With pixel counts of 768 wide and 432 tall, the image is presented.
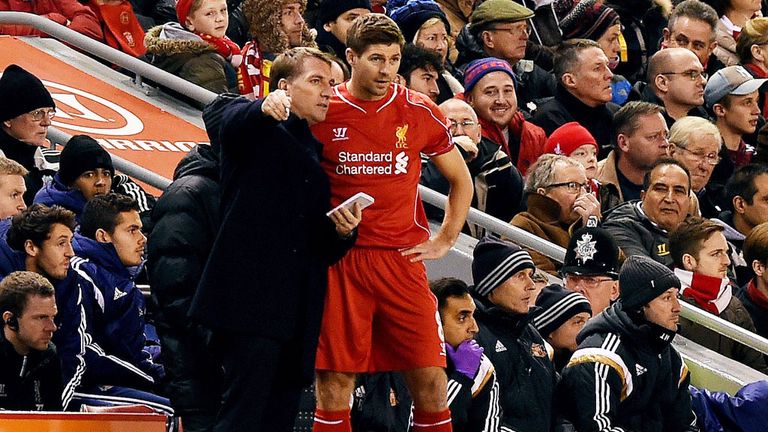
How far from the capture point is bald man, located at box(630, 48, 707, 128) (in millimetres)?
14023

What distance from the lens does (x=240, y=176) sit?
7.39m

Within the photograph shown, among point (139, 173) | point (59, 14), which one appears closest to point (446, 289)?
point (139, 173)

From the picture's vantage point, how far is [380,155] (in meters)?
7.75

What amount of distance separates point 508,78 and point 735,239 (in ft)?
6.05

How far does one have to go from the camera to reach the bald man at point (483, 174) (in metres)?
11.4

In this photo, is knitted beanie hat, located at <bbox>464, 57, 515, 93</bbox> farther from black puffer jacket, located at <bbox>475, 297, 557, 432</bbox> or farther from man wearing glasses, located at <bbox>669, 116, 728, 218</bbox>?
black puffer jacket, located at <bbox>475, 297, 557, 432</bbox>

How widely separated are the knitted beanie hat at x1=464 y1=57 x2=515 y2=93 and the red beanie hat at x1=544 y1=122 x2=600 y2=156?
0.61 m

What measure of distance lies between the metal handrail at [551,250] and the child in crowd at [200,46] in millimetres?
2293

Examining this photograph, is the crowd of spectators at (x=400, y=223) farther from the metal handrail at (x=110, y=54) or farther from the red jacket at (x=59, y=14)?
the metal handrail at (x=110, y=54)

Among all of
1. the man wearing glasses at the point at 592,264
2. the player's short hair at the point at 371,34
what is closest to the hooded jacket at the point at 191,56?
the man wearing glasses at the point at 592,264

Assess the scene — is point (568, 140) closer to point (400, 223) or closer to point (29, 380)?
point (400, 223)

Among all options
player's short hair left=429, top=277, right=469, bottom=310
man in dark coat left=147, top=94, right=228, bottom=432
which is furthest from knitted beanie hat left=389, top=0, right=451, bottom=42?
man in dark coat left=147, top=94, right=228, bottom=432

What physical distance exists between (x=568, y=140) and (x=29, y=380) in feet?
16.0

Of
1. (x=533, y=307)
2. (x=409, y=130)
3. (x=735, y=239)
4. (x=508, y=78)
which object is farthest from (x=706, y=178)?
(x=409, y=130)
